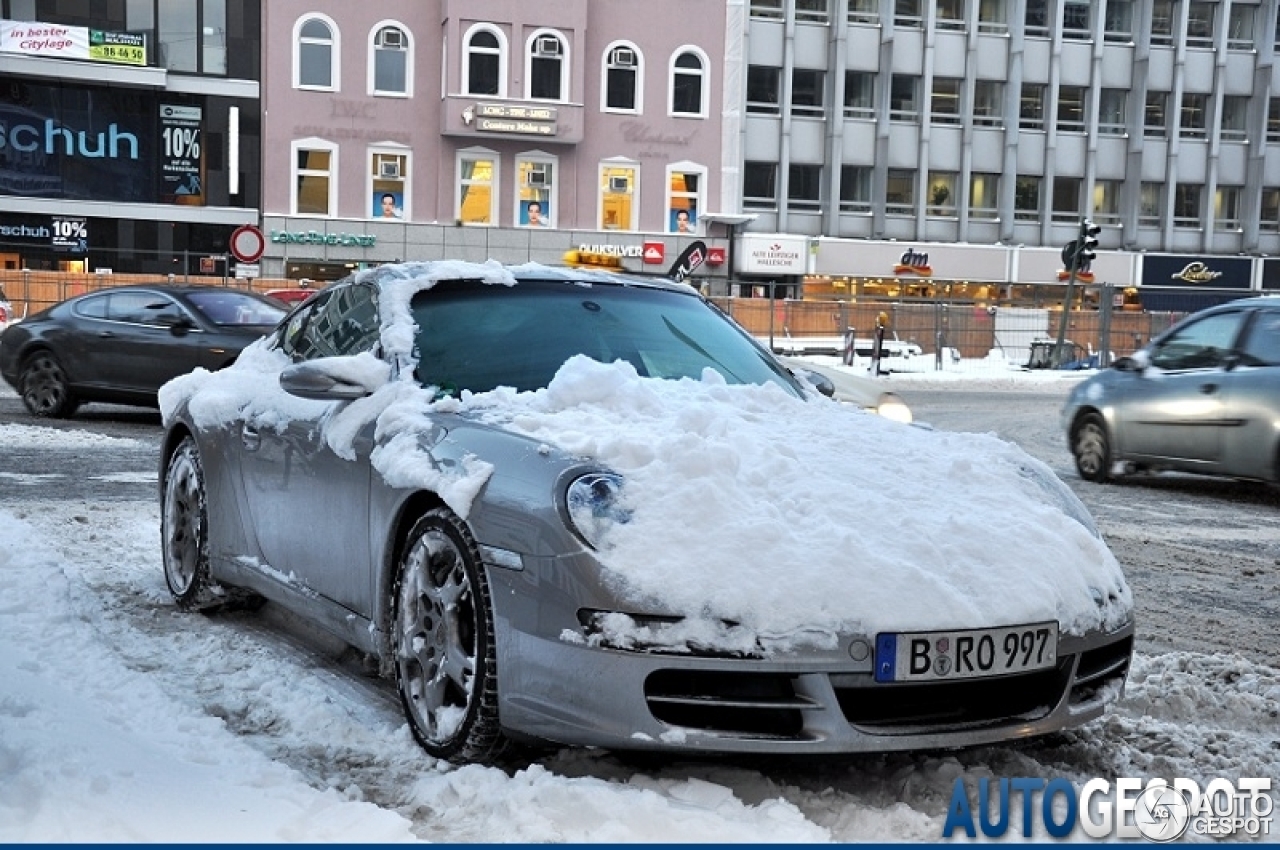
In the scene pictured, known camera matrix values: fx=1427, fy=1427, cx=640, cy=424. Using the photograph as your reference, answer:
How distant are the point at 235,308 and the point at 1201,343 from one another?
30.1 feet

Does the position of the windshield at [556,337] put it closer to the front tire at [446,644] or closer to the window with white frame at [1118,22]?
the front tire at [446,644]

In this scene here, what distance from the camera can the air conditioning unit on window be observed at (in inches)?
1630

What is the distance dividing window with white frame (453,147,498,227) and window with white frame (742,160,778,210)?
318 inches

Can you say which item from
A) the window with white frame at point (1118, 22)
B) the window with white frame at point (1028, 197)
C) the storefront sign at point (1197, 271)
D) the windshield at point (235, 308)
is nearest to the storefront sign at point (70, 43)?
the windshield at point (235, 308)

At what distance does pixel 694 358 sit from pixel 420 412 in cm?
115

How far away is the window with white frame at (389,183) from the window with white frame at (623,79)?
631 cm

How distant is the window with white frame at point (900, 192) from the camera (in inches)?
1815

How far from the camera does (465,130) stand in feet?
135

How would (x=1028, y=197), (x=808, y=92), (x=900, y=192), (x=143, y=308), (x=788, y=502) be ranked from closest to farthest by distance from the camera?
1. (x=788, y=502)
2. (x=143, y=308)
3. (x=808, y=92)
4. (x=900, y=192)
5. (x=1028, y=197)

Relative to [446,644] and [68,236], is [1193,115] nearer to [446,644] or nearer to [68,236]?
[68,236]

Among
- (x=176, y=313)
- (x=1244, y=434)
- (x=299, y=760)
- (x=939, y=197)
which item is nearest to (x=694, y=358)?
(x=299, y=760)

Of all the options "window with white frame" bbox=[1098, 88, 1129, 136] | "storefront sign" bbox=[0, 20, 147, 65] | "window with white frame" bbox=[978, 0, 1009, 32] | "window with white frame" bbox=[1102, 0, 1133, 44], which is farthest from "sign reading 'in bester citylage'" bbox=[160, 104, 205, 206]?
"window with white frame" bbox=[1102, 0, 1133, 44]

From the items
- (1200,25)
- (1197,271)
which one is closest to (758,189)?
(1197,271)

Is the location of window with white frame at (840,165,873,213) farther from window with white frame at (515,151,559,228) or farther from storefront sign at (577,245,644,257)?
window with white frame at (515,151,559,228)
